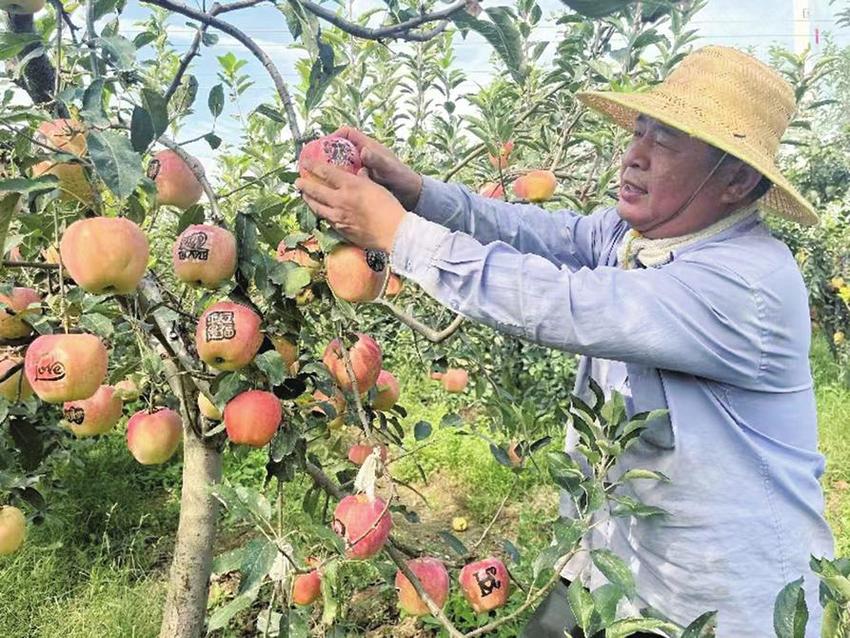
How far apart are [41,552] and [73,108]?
7.08 ft

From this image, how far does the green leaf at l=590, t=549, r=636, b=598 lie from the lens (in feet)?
3.04

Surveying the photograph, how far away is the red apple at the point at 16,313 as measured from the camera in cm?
119

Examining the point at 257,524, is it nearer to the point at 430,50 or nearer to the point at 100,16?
the point at 100,16

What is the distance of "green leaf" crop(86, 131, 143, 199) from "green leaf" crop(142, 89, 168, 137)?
80 mm

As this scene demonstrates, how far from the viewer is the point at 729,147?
110cm

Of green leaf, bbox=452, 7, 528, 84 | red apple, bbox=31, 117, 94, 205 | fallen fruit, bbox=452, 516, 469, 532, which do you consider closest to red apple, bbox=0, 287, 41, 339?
red apple, bbox=31, 117, 94, 205

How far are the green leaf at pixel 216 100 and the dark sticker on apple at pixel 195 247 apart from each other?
0.40 m

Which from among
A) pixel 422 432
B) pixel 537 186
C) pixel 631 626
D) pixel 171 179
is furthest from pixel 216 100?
pixel 631 626

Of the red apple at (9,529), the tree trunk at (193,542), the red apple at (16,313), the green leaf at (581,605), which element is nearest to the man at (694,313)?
the green leaf at (581,605)

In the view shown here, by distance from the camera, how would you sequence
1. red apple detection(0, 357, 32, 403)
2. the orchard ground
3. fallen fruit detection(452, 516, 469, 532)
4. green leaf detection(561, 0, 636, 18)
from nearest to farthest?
green leaf detection(561, 0, 636, 18), red apple detection(0, 357, 32, 403), the orchard ground, fallen fruit detection(452, 516, 469, 532)

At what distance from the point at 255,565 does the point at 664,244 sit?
80 centimetres

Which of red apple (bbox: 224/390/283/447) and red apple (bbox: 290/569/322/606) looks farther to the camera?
red apple (bbox: 290/569/322/606)

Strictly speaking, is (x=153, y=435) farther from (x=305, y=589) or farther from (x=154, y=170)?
(x=154, y=170)

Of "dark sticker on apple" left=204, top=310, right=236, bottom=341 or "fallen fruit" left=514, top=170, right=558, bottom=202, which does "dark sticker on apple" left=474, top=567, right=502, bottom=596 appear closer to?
"dark sticker on apple" left=204, top=310, right=236, bottom=341
